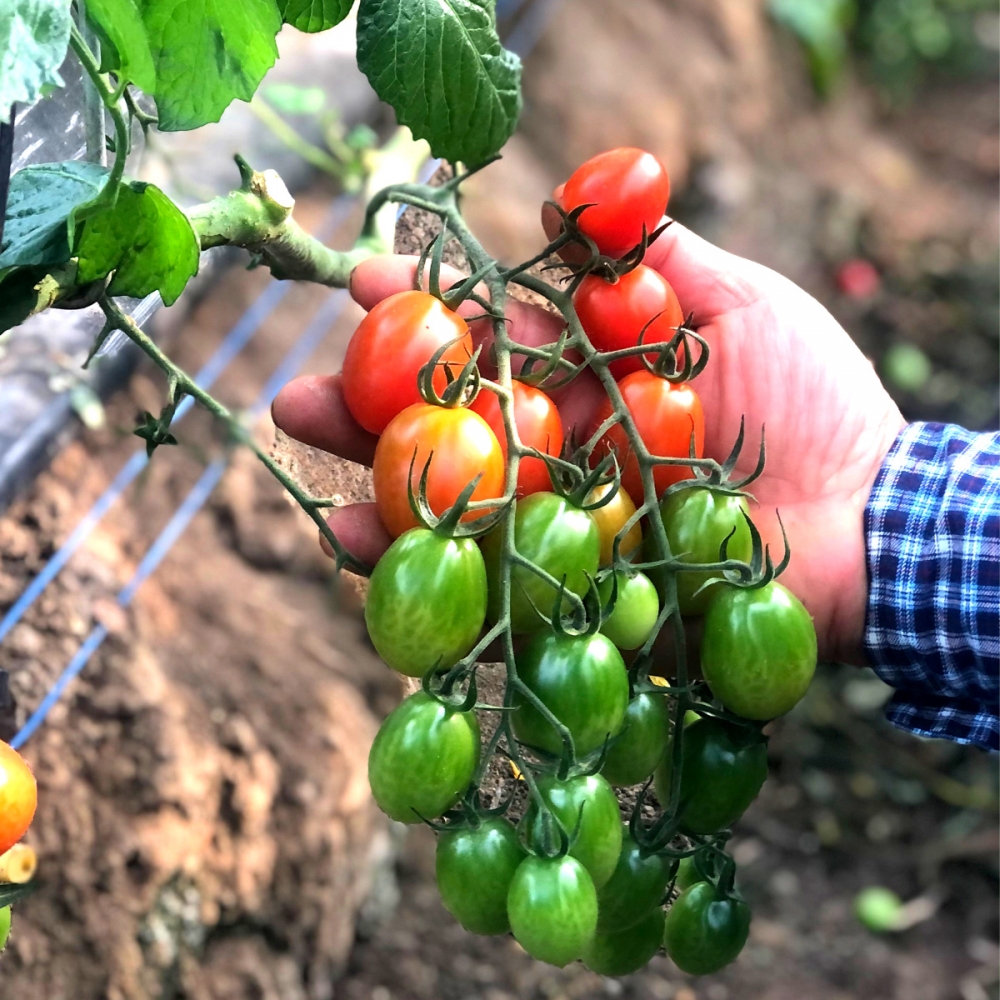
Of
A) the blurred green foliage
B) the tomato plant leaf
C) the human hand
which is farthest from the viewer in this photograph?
the blurred green foliage

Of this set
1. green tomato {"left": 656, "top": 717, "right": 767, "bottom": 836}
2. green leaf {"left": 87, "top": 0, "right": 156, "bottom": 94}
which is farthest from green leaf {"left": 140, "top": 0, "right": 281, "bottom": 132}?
green tomato {"left": 656, "top": 717, "right": 767, "bottom": 836}

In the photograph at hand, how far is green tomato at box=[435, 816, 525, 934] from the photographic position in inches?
22.8

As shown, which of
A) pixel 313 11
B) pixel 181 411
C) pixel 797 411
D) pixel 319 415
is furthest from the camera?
pixel 181 411

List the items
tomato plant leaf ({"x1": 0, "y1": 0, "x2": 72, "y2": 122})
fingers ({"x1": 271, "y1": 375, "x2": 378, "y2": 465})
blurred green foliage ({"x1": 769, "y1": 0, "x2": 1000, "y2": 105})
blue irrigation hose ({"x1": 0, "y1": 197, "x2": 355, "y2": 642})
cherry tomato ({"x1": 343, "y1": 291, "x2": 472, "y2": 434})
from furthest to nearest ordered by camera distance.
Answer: blurred green foliage ({"x1": 769, "y1": 0, "x2": 1000, "y2": 105}) → blue irrigation hose ({"x1": 0, "y1": 197, "x2": 355, "y2": 642}) → fingers ({"x1": 271, "y1": 375, "x2": 378, "y2": 465}) → cherry tomato ({"x1": 343, "y1": 291, "x2": 472, "y2": 434}) → tomato plant leaf ({"x1": 0, "y1": 0, "x2": 72, "y2": 122})

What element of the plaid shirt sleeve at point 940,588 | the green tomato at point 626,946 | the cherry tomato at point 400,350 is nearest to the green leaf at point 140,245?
the cherry tomato at point 400,350

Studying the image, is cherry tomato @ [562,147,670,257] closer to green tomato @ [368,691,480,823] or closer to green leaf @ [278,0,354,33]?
green leaf @ [278,0,354,33]

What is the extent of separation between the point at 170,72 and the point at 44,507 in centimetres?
68

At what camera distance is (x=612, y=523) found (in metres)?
0.67

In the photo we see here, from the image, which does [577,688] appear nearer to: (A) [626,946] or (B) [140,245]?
(A) [626,946]

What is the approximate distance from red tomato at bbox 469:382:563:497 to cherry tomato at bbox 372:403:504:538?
3 centimetres

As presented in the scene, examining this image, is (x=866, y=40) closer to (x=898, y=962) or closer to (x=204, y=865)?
(x=898, y=962)

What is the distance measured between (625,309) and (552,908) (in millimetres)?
418

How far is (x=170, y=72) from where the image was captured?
61 centimetres

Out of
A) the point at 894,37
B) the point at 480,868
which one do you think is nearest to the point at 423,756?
the point at 480,868
